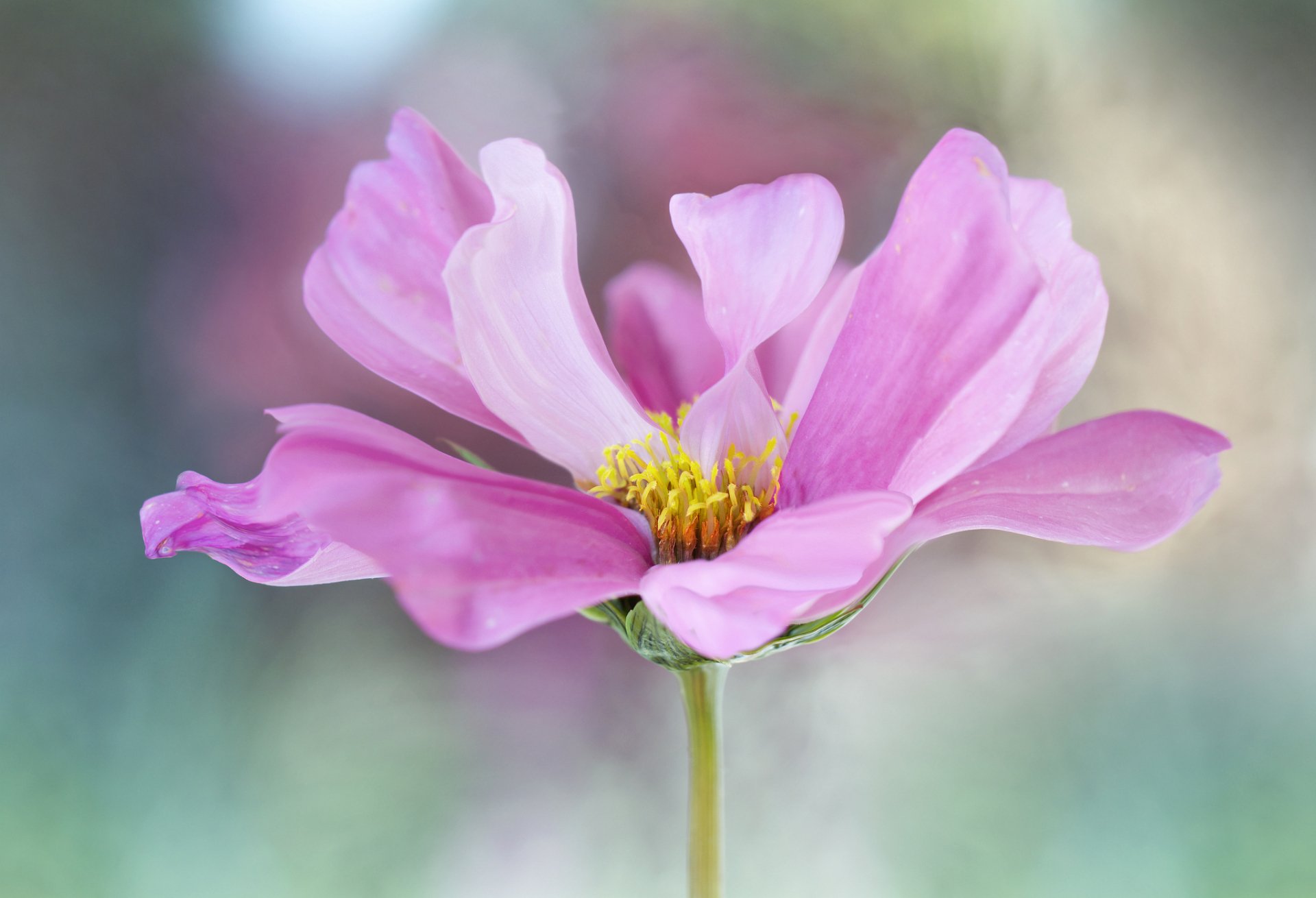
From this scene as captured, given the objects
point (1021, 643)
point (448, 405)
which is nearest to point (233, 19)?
point (448, 405)

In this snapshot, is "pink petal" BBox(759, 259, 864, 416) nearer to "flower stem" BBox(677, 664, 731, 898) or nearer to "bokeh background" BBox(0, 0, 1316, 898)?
"flower stem" BBox(677, 664, 731, 898)

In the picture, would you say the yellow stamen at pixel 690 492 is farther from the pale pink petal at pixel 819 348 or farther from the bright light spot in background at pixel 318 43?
the bright light spot in background at pixel 318 43

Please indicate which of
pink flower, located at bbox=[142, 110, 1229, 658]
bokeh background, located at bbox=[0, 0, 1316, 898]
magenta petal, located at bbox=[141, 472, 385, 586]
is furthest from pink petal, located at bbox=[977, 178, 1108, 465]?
bokeh background, located at bbox=[0, 0, 1316, 898]

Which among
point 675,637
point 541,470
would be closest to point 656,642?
point 675,637

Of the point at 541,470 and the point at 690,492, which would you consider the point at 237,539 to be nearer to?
the point at 690,492

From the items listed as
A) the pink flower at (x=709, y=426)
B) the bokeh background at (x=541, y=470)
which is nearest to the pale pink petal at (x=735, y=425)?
the pink flower at (x=709, y=426)

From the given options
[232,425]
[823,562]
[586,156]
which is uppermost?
[586,156]

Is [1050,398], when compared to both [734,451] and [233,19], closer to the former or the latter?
[734,451]
